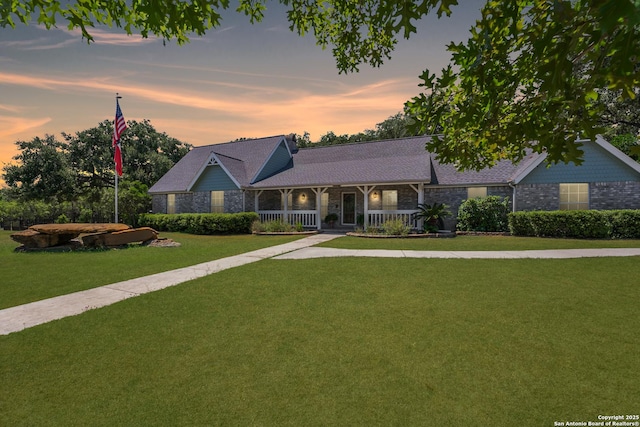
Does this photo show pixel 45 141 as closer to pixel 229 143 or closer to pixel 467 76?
pixel 229 143

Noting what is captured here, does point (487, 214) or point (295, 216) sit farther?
point (295, 216)

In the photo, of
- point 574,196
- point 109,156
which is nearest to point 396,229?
point 574,196

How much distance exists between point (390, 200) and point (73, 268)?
16.8 m

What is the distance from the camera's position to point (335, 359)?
3.53m

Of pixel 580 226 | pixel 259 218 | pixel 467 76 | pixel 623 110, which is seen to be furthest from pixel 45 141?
pixel 623 110

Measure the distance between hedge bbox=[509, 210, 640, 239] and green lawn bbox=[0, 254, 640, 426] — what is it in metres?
10.2

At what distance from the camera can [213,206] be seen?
2273 centimetres

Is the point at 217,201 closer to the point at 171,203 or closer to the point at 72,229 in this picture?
the point at 171,203

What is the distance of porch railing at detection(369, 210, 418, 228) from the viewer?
18109 millimetres

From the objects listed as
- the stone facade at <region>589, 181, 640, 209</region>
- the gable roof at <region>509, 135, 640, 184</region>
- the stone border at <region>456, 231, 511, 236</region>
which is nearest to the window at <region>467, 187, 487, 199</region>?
the gable roof at <region>509, 135, 640, 184</region>

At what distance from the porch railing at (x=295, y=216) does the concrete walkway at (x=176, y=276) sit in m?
7.11

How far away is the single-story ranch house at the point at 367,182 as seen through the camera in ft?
51.9

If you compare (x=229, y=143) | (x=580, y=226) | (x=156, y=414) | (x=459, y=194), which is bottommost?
(x=156, y=414)

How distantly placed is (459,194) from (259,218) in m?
13.0
